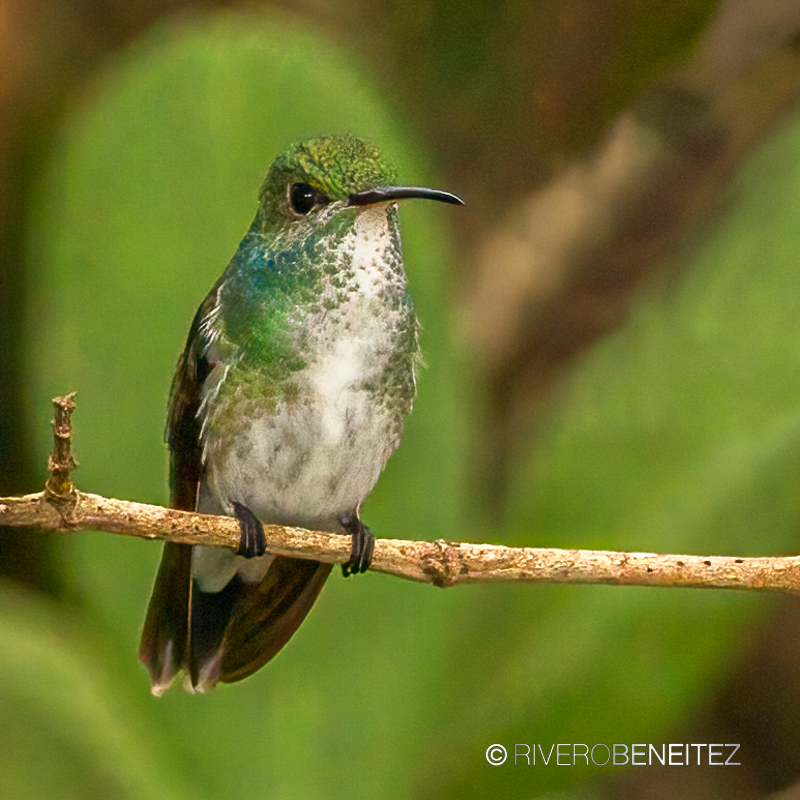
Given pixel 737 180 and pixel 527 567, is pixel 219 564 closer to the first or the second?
pixel 527 567

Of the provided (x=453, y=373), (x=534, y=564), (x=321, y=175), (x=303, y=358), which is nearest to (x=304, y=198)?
(x=321, y=175)

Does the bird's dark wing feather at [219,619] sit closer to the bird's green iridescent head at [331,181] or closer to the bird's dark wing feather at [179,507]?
the bird's dark wing feather at [179,507]

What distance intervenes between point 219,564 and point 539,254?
2.40 ft

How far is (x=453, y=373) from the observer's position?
1.27 metres

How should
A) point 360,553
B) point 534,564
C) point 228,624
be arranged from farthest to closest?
point 228,624
point 360,553
point 534,564

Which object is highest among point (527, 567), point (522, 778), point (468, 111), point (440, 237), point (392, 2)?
point (392, 2)

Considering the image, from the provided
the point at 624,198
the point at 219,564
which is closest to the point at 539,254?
the point at 624,198

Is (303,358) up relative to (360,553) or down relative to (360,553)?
up

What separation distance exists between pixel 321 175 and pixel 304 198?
0.11 ft

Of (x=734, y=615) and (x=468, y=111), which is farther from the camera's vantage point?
(x=468, y=111)

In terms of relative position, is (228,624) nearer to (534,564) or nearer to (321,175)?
(534,564)

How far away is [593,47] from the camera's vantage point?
4.64 feet

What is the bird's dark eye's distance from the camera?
40.4 inches

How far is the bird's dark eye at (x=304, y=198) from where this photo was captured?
3.36 feet
